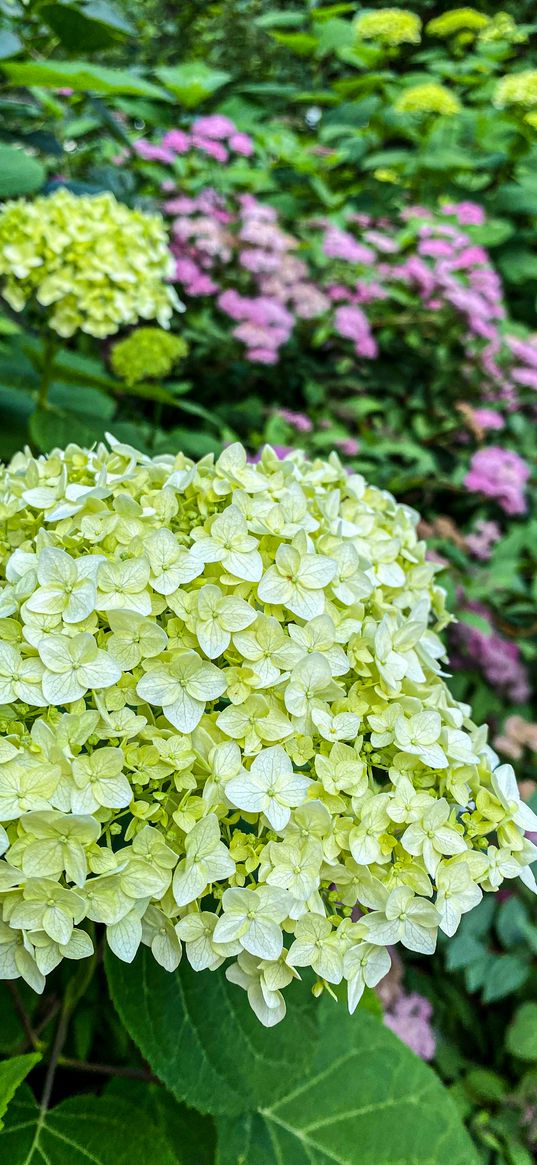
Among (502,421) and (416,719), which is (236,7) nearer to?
(502,421)

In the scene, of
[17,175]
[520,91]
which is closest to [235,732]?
[17,175]

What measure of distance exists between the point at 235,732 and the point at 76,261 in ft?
2.63

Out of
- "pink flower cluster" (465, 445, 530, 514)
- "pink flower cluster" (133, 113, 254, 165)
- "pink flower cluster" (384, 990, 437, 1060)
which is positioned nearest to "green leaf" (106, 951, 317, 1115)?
"pink flower cluster" (384, 990, 437, 1060)

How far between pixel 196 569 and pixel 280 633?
0.07 m

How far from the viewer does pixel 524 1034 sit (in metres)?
1.48

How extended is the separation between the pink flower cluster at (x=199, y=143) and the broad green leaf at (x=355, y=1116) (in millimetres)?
1673

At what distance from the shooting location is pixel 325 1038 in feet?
3.05

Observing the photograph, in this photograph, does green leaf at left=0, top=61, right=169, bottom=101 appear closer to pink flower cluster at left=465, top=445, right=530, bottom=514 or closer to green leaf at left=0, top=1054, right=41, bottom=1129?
pink flower cluster at left=465, top=445, right=530, bottom=514

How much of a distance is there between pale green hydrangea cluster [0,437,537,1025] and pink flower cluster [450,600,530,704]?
91 centimetres

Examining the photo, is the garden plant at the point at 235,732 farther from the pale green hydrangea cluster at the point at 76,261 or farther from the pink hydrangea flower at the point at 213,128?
the pink hydrangea flower at the point at 213,128

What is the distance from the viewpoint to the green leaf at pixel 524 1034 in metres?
1.46

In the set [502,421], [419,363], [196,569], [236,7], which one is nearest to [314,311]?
[419,363]

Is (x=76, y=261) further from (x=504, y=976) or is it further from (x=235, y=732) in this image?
(x=504, y=976)

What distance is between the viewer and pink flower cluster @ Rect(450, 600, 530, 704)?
158 centimetres
